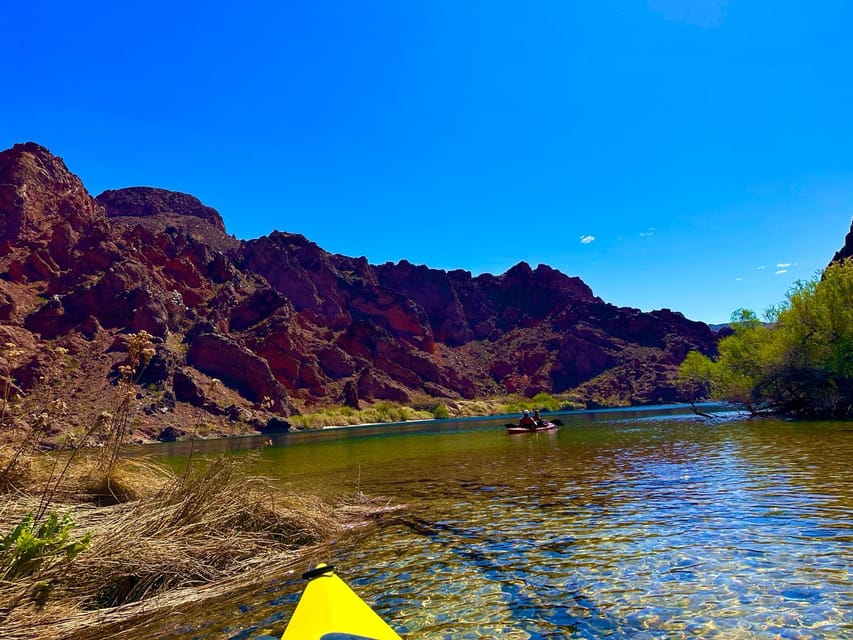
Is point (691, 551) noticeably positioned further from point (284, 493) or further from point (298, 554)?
point (284, 493)

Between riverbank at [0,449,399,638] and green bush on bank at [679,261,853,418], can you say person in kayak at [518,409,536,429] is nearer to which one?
green bush on bank at [679,261,853,418]

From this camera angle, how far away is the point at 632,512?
35.7 ft

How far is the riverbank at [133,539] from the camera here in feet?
19.3

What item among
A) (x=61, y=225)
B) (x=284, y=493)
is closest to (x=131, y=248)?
(x=61, y=225)

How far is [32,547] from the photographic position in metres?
5.66

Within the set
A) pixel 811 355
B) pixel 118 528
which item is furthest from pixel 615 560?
pixel 811 355

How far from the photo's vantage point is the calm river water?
5648mm

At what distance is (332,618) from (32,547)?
388cm

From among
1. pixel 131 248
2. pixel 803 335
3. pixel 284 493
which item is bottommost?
pixel 284 493

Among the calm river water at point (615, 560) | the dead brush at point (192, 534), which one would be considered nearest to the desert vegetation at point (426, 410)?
the calm river water at point (615, 560)

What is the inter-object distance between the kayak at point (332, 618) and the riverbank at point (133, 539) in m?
3.21

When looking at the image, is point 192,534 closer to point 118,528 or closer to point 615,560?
point 118,528

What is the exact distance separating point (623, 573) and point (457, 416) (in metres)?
152

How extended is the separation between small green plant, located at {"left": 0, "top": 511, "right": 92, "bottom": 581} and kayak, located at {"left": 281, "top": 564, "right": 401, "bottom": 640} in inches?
125
